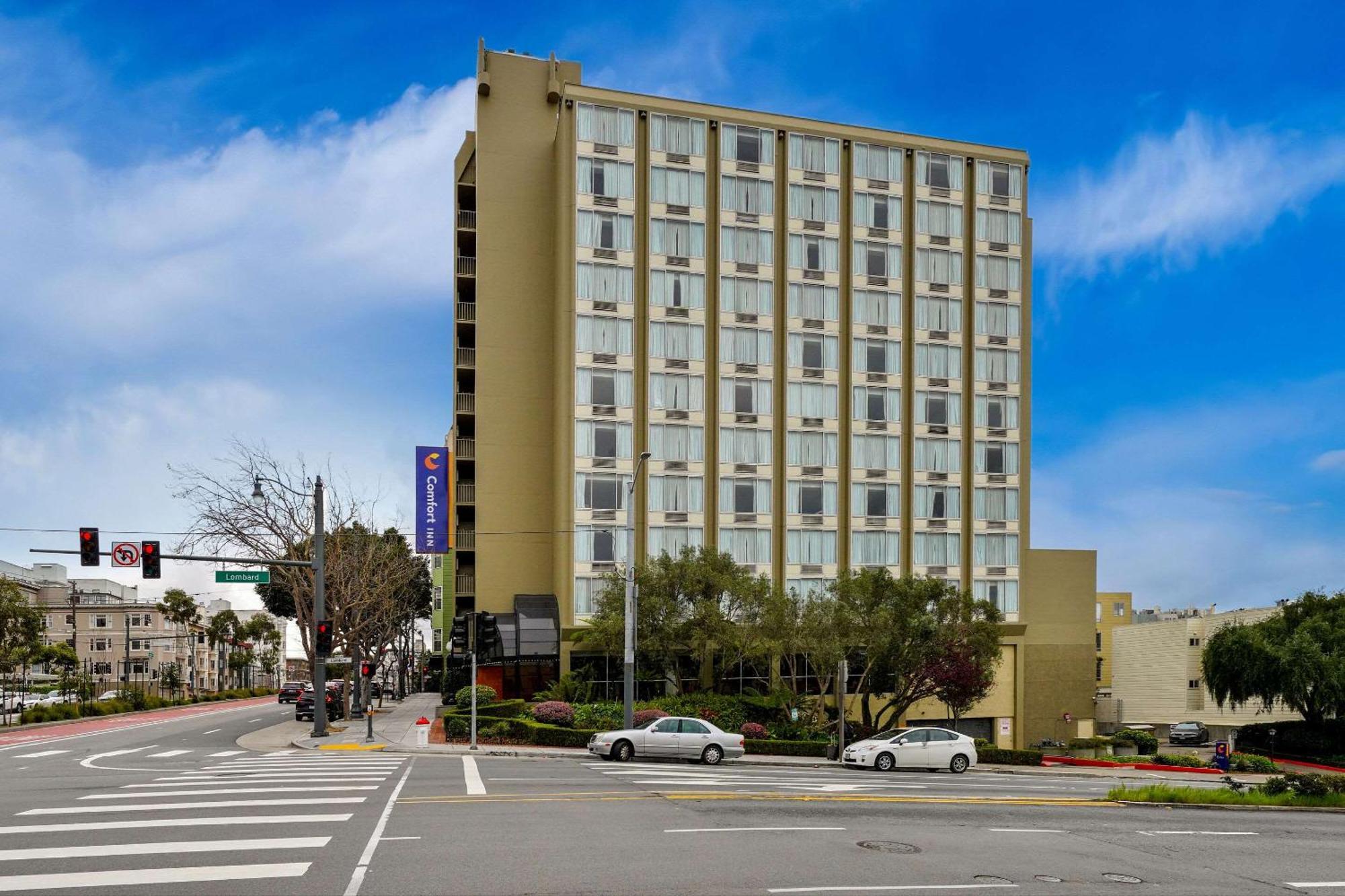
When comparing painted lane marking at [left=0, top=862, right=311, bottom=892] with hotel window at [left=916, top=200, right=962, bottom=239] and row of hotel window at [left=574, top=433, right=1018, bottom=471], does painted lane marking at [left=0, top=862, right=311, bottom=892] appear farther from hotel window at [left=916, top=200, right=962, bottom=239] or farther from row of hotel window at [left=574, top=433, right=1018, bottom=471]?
hotel window at [left=916, top=200, right=962, bottom=239]

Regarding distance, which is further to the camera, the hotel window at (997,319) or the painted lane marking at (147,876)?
the hotel window at (997,319)

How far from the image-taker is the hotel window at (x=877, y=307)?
6038 centimetres

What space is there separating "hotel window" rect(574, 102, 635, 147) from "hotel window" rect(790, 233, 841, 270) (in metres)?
10.3

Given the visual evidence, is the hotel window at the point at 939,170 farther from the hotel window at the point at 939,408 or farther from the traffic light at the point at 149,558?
the traffic light at the point at 149,558

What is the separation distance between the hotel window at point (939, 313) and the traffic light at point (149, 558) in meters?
41.7

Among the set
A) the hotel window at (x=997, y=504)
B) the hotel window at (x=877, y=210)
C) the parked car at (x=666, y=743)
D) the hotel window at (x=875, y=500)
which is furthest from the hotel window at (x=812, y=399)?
the parked car at (x=666, y=743)

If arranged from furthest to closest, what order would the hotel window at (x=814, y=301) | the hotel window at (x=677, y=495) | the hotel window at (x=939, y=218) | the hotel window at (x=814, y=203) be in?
1. the hotel window at (x=939, y=218)
2. the hotel window at (x=814, y=203)
3. the hotel window at (x=814, y=301)
4. the hotel window at (x=677, y=495)

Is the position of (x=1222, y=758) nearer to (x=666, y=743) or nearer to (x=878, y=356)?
(x=666, y=743)

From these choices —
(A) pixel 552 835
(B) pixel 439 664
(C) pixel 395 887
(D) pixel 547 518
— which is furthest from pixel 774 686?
(B) pixel 439 664

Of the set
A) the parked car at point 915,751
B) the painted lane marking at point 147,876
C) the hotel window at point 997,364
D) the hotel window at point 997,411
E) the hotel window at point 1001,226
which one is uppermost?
the hotel window at point 1001,226

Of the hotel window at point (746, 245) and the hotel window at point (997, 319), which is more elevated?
the hotel window at point (746, 245)

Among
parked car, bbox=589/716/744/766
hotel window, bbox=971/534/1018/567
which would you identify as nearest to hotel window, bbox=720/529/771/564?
hotel window, bbox=971/534/1018/567

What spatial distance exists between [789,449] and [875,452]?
200 inches

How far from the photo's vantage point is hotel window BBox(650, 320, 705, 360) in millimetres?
56312
